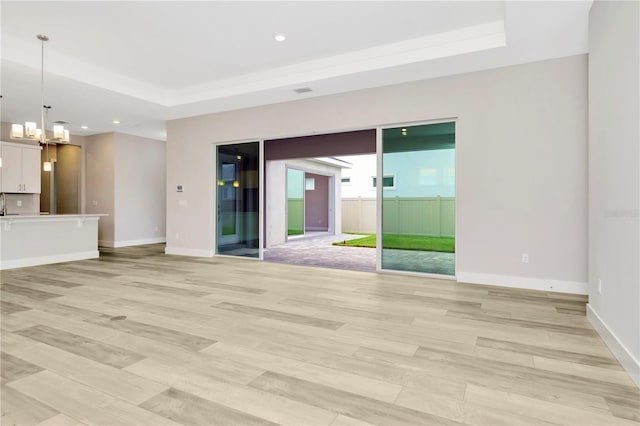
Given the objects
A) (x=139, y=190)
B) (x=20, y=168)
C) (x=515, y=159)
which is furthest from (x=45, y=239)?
(x=515, y=159)

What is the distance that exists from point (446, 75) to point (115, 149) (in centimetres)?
837

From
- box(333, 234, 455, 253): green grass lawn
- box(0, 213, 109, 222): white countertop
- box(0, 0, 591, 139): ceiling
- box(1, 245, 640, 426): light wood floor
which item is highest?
box(0, 0, 591, 139): ceiling

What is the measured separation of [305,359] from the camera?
2422mm

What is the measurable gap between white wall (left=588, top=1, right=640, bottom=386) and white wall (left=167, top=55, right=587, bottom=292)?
1.15 m

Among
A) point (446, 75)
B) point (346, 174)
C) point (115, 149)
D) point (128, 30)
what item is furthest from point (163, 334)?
point (346, 174)

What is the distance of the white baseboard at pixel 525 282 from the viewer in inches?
171

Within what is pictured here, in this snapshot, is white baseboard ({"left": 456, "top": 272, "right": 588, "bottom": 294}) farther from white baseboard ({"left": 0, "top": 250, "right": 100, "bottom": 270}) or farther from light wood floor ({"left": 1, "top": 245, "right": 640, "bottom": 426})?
white baseboard ({"left": 0, "top": 250, "right": 100, "bottom": 270})

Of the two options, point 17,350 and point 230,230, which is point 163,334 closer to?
point 17,350

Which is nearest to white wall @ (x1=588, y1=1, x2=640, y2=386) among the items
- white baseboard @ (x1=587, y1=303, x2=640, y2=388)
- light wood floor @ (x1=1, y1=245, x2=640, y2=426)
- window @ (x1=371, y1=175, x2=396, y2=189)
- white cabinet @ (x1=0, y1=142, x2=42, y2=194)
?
white baseboard @ (x1=587, y1=303, x2=640, y2=388)

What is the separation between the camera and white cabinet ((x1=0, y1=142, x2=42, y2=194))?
7676 millimetres

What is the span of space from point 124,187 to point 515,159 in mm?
9239

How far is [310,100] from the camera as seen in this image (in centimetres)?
620

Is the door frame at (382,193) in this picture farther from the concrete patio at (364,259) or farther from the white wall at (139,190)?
the white wall at (139,190)

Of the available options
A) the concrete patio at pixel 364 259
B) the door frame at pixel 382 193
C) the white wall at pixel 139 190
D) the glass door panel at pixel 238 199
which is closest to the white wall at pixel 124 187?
the white wall at pixel 139 190
